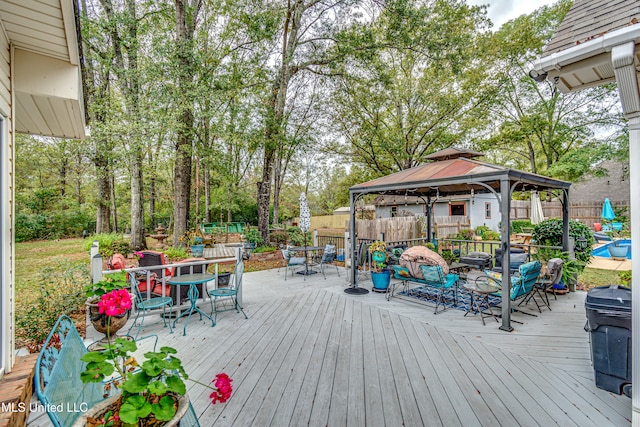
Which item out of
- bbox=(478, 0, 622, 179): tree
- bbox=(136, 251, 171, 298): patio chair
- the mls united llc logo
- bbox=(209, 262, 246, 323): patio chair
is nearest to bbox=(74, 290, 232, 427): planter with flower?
the mls united llc logo

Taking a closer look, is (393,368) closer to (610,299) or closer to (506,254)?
(610,299)

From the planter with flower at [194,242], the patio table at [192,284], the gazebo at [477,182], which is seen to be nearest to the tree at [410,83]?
the gazebo at [477,182]

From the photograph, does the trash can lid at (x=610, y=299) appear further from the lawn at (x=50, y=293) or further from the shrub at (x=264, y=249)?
the shrub at (x=264, y=249)

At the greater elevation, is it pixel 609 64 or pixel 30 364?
pixel 609 64

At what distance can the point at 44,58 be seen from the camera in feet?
7.95

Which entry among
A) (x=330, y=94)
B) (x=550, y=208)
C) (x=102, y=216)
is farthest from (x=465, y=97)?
(x=102, y=216)

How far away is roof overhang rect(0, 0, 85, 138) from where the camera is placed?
195 centimetres

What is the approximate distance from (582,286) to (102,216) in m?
18.2

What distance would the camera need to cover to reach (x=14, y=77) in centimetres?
230

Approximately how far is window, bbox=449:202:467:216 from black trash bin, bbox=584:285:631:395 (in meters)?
15.6

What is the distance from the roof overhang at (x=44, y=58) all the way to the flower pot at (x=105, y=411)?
2.50m

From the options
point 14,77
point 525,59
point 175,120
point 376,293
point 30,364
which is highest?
point 525,59

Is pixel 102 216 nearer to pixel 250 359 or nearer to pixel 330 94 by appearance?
pixel 330 94

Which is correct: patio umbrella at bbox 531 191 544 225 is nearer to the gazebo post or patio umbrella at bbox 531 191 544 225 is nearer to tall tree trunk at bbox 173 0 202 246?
the gazebo post
